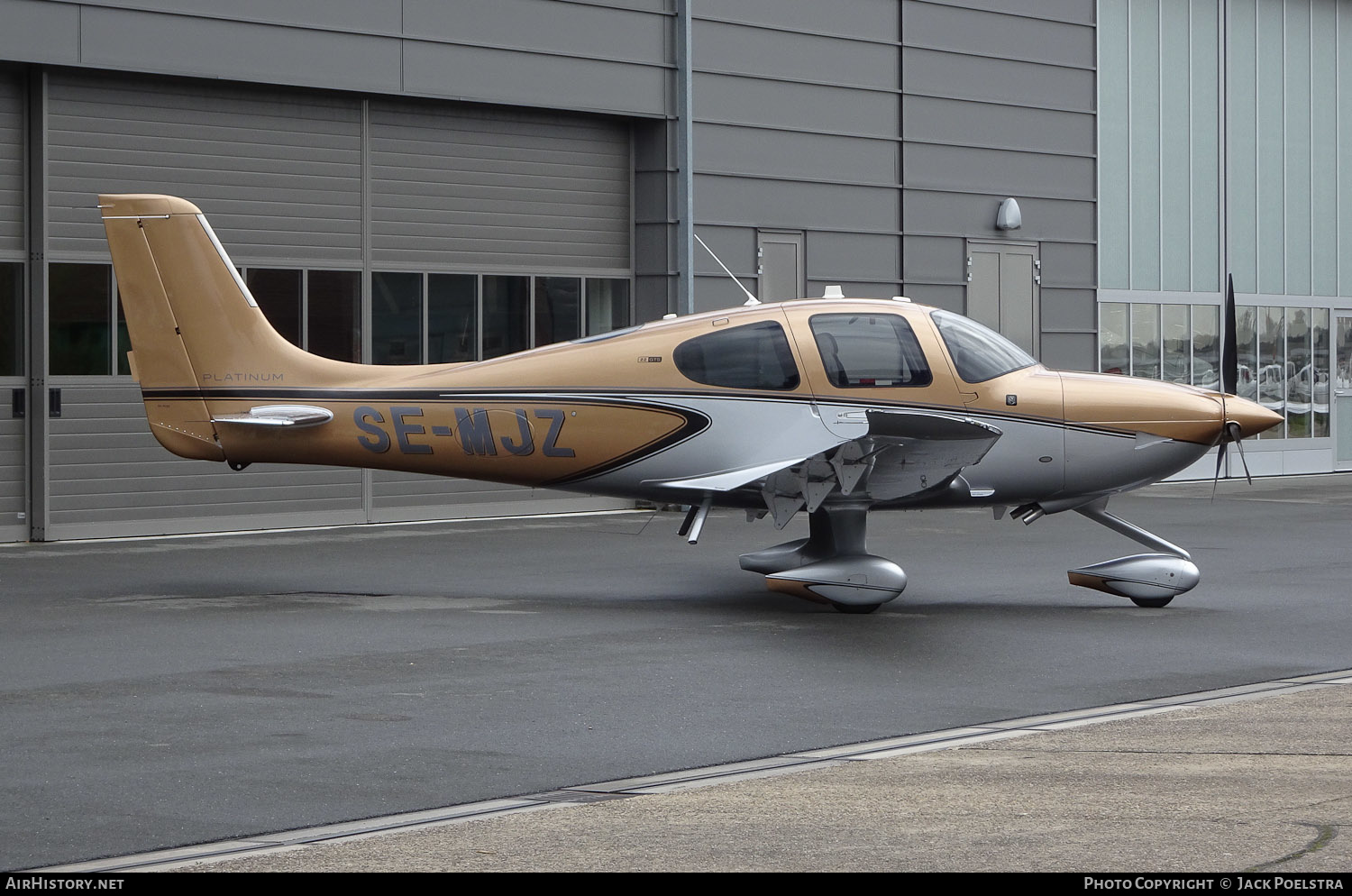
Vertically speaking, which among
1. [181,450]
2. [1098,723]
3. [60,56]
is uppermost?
[60,56]

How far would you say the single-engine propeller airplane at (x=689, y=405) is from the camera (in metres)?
13.8

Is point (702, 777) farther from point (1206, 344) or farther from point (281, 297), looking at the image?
point (1206, 344)

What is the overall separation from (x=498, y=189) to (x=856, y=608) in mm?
11195

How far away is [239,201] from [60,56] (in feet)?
8.60

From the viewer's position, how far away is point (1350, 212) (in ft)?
111

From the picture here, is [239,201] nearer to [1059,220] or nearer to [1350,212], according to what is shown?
[1059,220]

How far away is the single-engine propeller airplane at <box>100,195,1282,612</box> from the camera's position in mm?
13750

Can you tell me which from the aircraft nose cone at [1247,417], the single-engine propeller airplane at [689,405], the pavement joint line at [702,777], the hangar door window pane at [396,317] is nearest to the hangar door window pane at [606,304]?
the hangar door window pane at [396,317]

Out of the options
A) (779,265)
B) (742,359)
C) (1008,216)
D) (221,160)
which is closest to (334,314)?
(221,160)

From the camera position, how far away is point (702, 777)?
26.1 feet

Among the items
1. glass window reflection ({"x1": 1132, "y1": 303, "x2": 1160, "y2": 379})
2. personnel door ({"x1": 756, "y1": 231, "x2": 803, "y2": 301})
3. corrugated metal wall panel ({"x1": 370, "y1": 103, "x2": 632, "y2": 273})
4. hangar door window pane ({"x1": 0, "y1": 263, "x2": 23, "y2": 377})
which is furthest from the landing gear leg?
glass window reflection ({"x1": 1132, "y1": 303, "x2": 1160, "y2": 379})

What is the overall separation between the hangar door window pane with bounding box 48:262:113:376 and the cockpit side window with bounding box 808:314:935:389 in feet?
31.5

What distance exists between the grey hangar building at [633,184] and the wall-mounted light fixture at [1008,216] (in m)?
0.05
